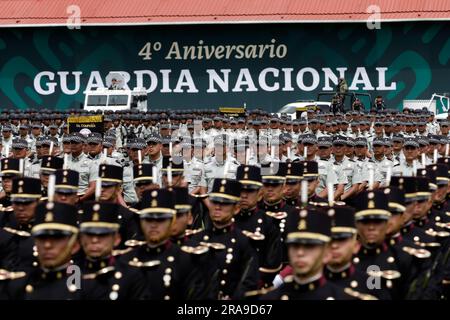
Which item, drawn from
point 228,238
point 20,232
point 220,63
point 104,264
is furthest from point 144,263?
point 220,63

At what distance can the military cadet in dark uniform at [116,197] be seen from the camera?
1110 cm

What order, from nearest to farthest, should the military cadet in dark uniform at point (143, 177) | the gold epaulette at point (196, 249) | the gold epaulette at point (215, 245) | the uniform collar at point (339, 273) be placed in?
the uniform collar at point (339, 273) → the gold epaulette at point (196, 249) → the gold epaulette at point (215, 245) → the military cadet in dark uniform at point (143, 177)

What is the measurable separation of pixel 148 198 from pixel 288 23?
131 ft

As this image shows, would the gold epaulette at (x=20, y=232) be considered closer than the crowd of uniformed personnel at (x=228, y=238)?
No

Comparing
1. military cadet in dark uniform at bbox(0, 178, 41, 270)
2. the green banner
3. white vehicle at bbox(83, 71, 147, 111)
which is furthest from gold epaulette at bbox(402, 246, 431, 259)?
the green banner

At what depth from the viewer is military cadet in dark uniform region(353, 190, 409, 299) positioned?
8430 mm

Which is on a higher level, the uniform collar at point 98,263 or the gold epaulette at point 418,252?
the gold epaulette at point 418,252

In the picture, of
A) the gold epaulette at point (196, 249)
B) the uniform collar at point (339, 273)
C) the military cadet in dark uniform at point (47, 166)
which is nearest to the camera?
the uniform collar at point (339, 273)

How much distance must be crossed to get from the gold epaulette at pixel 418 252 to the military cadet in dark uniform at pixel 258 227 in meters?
1.77

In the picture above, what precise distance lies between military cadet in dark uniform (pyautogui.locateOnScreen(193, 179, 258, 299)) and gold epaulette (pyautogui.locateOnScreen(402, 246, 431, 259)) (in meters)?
1.51

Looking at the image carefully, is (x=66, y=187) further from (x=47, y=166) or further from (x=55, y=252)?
(x=55, y=252)

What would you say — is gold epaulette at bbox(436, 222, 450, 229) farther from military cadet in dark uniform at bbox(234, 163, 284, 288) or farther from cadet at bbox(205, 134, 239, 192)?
cadet at bbox(205, 134, 239, 192)

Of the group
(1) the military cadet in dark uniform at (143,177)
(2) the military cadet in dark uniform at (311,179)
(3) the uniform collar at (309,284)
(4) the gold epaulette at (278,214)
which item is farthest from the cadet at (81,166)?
(3) the uniform collar at (309,284)

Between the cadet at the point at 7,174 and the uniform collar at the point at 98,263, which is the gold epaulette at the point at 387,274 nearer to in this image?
the uniform collar at the point at 98,263
